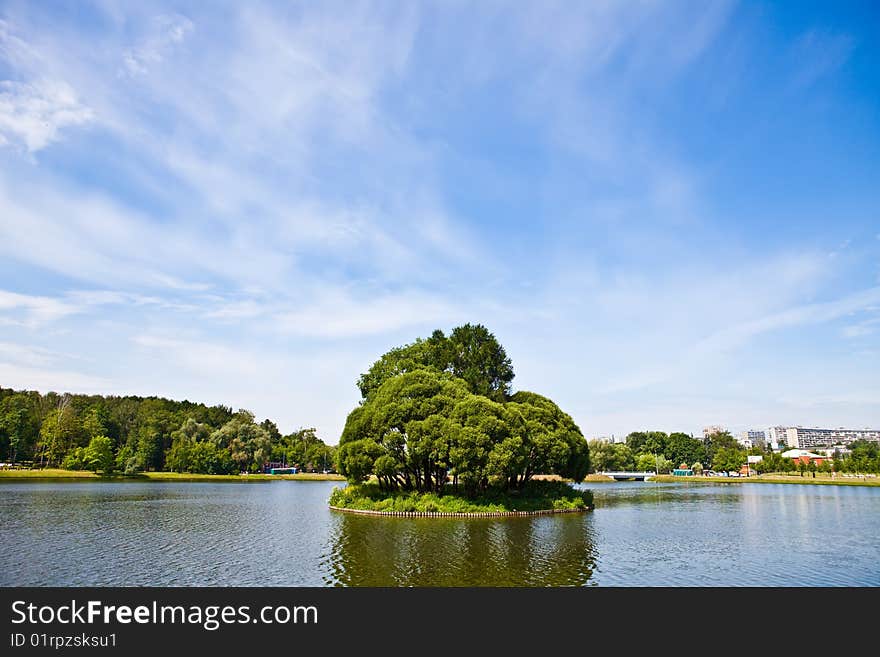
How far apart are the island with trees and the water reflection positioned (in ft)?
15.8

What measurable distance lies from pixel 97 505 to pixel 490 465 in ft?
131

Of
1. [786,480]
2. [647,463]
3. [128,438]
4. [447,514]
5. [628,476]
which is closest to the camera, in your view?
[447,514]

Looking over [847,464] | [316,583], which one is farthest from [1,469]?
[847,464]

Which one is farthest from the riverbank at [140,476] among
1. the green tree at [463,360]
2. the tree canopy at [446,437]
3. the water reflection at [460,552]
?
the water reflection at [460,552]

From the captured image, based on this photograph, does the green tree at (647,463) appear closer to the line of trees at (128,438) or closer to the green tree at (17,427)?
the line of trees at (128,438)

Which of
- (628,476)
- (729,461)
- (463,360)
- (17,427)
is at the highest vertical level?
(463,360)

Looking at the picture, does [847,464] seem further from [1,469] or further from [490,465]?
[1,469]

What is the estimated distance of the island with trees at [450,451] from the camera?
4938cm

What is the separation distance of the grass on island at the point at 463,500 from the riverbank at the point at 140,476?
2881 inches

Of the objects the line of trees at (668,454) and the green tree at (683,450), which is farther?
the green tree at (683,450)

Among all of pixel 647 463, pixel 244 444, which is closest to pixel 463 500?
pixel 244 444

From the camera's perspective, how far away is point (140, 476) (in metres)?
115

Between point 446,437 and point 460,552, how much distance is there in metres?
17.9

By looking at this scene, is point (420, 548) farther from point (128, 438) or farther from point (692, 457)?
point (692, 457)
